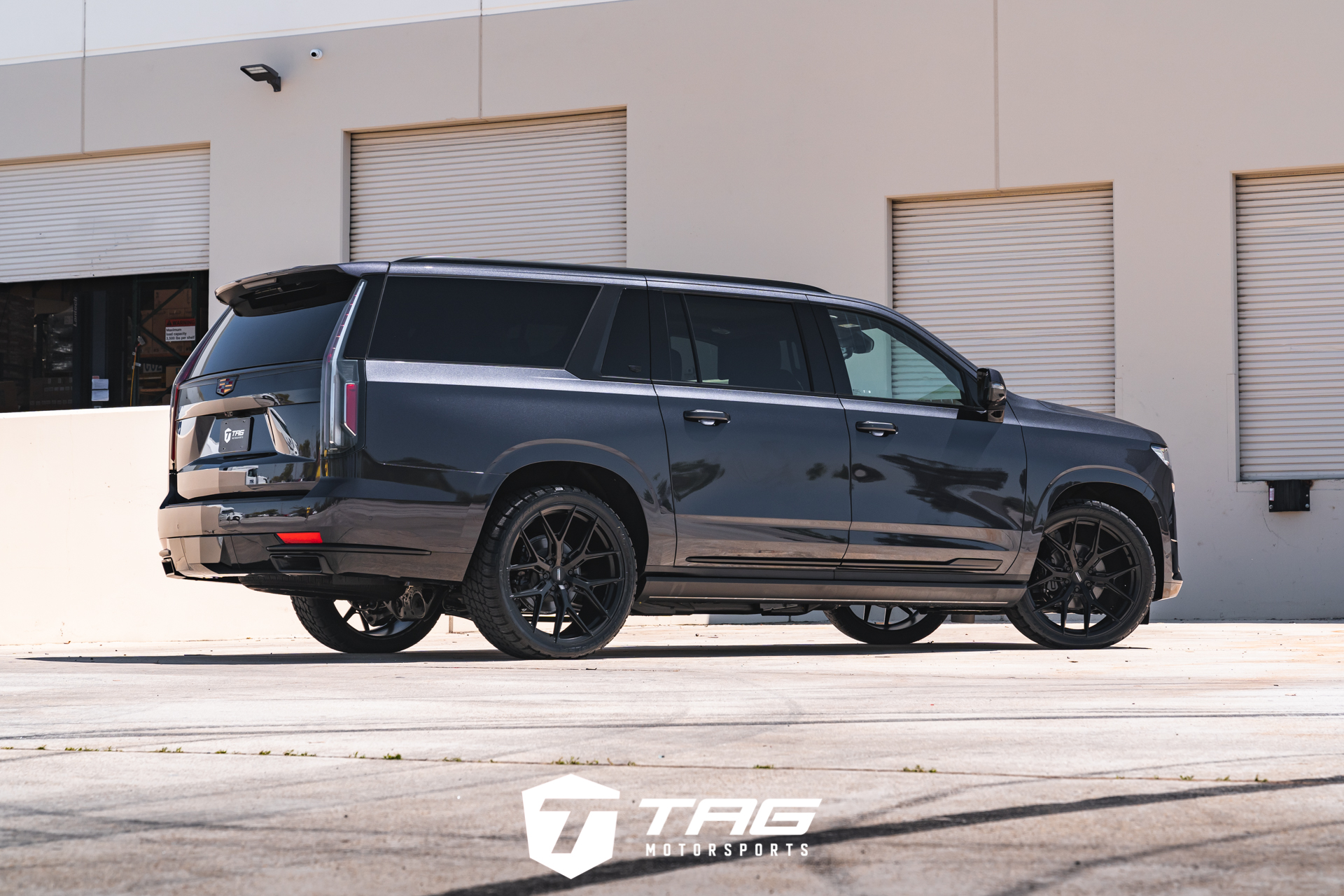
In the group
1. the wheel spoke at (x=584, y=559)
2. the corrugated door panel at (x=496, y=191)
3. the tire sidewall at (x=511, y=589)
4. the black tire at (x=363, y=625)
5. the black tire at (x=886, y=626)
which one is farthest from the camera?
the corrugated door panel at (x=496, y=191)

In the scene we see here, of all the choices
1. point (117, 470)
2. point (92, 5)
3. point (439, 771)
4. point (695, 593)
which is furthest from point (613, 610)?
point (92, 5)

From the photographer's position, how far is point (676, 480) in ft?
23.0

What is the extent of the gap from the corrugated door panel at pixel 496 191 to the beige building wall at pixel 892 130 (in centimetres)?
24

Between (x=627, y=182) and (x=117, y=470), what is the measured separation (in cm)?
578

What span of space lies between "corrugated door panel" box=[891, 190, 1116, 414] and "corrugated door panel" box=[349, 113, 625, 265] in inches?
116

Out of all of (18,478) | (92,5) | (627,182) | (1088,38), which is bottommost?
(18,478)

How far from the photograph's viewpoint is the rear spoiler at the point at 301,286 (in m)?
6.73

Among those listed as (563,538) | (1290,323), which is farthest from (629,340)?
(1290,323)

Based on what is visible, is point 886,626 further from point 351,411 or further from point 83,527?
point 83,527

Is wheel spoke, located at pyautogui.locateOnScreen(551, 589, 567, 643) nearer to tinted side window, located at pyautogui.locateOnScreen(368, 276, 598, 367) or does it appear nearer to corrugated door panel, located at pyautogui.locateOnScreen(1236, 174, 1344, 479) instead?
tinted side window, located at pyautogui.locateOnScreen(368, 276, 598, 367)

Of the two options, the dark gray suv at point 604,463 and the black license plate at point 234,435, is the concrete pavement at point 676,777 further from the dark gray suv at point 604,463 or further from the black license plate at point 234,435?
the black license plate at point 234,435

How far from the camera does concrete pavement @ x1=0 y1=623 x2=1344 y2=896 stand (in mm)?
2266

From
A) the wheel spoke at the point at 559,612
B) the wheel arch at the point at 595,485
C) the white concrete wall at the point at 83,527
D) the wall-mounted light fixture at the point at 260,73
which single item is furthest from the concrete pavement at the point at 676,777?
the wall-mounted light fixture at the point at 260,73

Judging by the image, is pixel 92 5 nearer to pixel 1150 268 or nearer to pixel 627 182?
pixel 627 182
